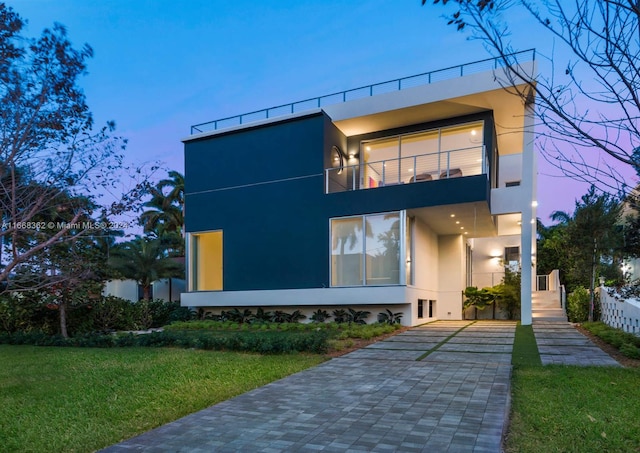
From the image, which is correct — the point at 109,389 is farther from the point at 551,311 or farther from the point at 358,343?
the point at 551,311

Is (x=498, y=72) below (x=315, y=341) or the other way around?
the other way around

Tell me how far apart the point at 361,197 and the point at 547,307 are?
29.3 ft

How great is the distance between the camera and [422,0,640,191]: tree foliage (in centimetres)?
334

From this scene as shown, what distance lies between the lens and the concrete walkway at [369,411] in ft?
12.5

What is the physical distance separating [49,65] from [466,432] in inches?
265

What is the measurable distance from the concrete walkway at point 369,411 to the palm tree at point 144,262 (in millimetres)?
17140

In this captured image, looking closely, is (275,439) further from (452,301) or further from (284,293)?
(452,301)

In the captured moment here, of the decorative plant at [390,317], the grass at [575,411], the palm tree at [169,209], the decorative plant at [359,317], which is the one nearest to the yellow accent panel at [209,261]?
the decorative plant at [359,317]

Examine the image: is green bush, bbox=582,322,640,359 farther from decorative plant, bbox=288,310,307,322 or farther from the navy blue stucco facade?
decorative plant, bbox=288,310,307,322

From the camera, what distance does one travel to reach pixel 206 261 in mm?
17984

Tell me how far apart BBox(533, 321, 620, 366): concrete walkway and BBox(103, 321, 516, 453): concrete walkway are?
1.02 metres

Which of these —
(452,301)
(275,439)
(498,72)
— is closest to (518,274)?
(452,301)

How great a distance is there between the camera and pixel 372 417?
456 centimetres

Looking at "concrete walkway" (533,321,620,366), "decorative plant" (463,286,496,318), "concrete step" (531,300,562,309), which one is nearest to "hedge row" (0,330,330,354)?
"concrete walkway" (533,321,620,366)
